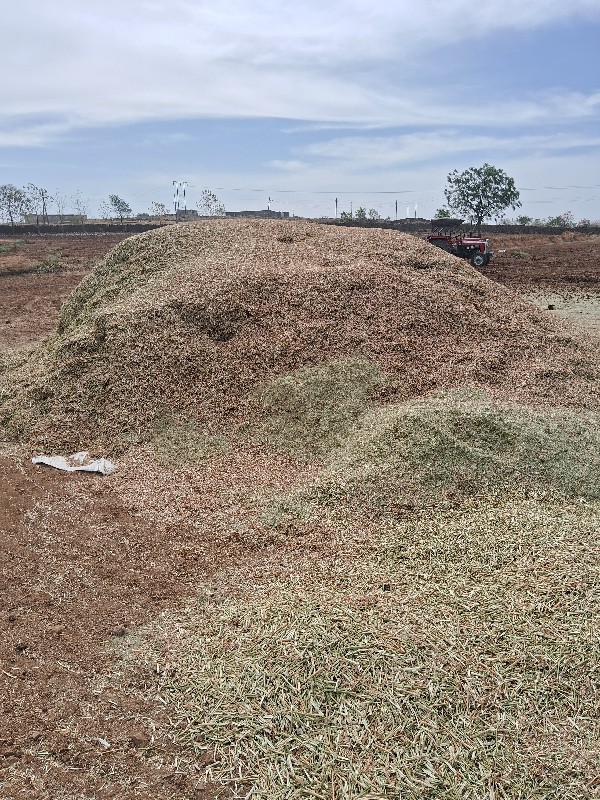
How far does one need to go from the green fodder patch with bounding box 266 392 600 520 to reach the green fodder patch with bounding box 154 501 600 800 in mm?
694

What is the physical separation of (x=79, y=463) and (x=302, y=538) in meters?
2.81

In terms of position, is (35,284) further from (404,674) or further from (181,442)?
(404,674)

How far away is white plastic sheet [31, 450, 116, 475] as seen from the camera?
6652mm

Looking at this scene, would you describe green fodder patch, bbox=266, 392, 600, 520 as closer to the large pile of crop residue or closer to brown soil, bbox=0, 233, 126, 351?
the large pile of crop residue

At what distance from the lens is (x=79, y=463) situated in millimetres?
6828

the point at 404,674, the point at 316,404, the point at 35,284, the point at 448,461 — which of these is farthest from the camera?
the point at 35,284

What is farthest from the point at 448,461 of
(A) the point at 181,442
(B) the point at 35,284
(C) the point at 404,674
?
(B) the point at 35,284

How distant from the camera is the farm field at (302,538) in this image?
11.4 ft

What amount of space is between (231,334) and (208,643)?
14.7 feet

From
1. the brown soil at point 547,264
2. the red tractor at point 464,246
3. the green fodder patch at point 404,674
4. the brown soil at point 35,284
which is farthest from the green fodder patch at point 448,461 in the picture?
the red tractor at point 464,246

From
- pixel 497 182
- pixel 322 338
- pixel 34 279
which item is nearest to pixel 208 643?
pixel 322 338

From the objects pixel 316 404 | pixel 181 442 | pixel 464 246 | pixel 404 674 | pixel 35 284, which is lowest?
pixel 404 674

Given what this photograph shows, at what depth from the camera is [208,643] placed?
4.19 metres

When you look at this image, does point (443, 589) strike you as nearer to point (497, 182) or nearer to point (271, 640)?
point (271, 640)
